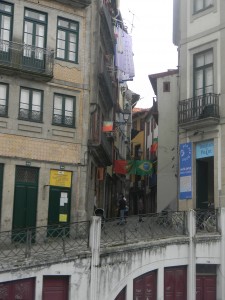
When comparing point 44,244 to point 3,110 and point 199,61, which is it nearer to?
point 3,110

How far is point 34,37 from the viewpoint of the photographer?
22.2 m

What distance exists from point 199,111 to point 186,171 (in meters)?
2.63

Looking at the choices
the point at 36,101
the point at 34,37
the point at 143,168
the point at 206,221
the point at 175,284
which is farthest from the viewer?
the point at 143,168

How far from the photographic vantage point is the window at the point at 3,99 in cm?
2106

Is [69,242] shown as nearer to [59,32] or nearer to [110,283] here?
[110,283]

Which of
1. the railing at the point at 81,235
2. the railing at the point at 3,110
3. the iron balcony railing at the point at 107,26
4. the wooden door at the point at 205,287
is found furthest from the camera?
the iron balcony railing at the point at 107,26

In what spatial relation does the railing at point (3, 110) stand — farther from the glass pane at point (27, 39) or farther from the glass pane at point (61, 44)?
the glass pane at point (61, 44)

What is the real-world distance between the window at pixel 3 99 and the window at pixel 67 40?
9.25 feet

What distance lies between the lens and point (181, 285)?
18.2m

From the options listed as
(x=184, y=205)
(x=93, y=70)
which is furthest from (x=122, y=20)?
(x=184, y=205)

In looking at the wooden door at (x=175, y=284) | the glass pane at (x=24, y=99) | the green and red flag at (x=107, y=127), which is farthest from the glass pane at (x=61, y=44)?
the wooden door at (x=175, y=284)

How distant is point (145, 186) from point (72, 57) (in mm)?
24852

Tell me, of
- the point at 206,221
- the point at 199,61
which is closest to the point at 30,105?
the point at 199,61

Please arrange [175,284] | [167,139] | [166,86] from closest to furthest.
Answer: [175,284]
[167,139]
[166,86]
